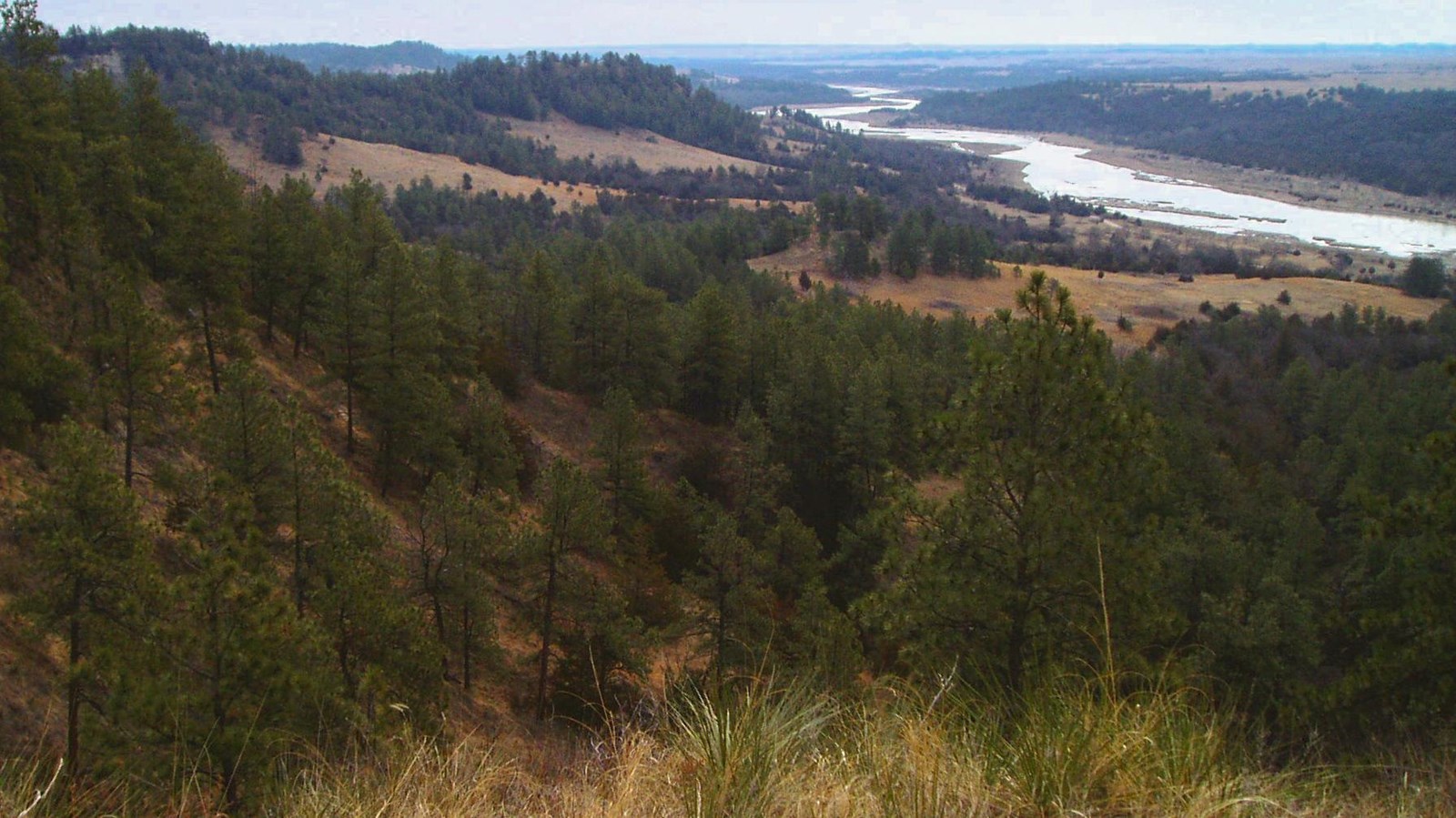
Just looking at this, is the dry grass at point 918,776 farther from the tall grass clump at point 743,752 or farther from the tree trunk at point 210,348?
the tree trunk at point 210,348

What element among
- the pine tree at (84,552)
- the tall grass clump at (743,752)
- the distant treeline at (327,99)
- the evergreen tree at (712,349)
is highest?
the distant treeline at (327,99)

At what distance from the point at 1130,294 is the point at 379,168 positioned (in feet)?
325

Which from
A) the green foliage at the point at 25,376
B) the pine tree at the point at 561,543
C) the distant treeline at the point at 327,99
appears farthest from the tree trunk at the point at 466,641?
the distant treeline at the point at 327,99

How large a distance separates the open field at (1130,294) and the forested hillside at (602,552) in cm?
3541

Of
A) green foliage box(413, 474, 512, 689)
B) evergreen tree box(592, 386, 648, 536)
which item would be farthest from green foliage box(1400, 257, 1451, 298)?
green foliage box(413, 474, 512, 689)

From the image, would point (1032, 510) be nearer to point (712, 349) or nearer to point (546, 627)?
point (546, 627)

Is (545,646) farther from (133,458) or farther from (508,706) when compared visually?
(133,458)

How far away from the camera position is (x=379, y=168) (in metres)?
128

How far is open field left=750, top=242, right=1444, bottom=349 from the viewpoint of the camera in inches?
2997

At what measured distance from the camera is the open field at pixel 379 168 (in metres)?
121

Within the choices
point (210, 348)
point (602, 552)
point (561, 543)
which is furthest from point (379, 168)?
point (561, 543)

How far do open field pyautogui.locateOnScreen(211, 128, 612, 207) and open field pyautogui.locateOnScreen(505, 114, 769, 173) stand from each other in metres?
35.4

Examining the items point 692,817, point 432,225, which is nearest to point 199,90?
point 432,225

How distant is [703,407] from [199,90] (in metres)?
131
